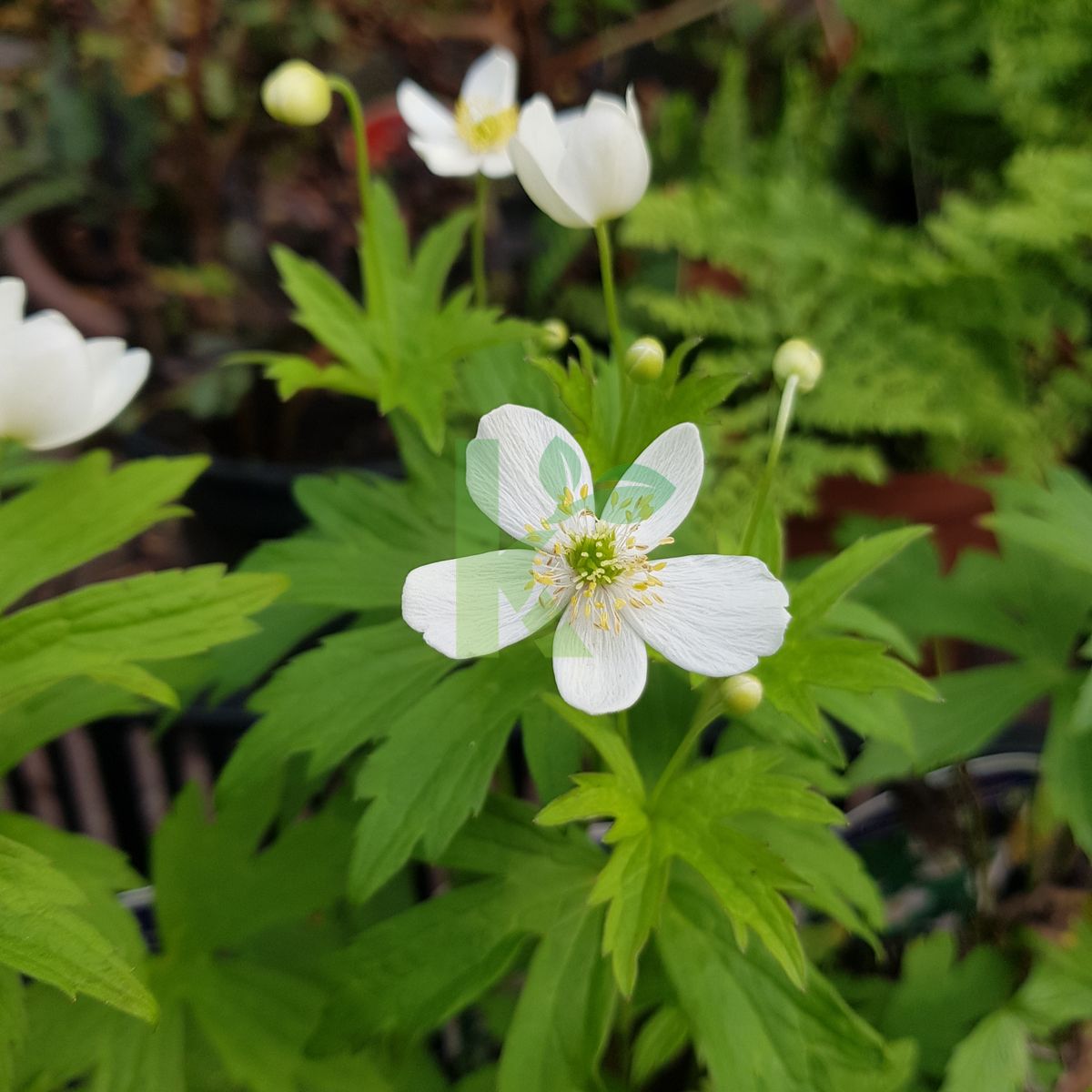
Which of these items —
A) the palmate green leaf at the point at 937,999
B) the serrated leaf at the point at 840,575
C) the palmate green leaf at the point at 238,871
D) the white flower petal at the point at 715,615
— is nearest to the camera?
the white flower petal at the point at 715,615

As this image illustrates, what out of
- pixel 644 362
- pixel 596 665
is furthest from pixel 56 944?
pixel 644 362

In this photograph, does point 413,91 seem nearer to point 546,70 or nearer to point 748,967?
point 546,70

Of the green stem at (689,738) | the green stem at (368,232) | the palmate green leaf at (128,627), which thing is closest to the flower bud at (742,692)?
the green stem at (689,738)

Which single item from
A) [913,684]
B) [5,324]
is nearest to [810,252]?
[913,684]

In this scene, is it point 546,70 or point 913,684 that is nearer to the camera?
Result: point 913,684

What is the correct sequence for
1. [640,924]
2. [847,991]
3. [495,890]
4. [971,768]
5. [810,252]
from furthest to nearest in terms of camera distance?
1. [810,252]
2. [971,768]
3. [847,991]
4. [495,890]
5. [640,924]

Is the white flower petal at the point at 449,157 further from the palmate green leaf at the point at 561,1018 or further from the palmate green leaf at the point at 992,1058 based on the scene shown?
the palmate green leaf at the point at 992,1058
